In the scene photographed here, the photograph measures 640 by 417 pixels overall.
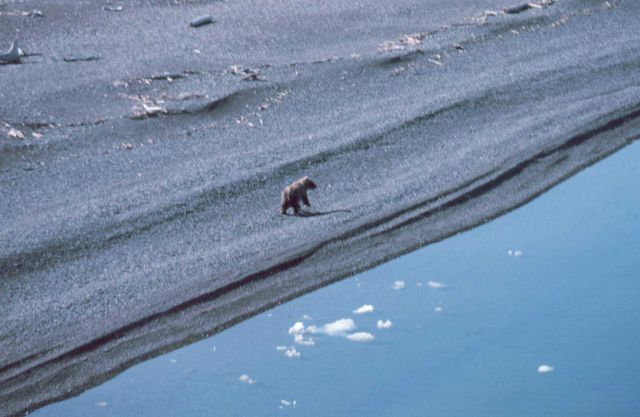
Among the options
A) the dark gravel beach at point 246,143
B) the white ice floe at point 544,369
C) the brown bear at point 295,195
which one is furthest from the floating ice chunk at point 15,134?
the white ice floe at point 544,369

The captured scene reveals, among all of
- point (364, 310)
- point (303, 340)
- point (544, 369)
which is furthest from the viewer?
point (364, 310)

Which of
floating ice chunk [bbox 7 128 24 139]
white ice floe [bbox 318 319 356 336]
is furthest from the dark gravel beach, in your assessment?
white ice floe [bbox 318 319 356 336]

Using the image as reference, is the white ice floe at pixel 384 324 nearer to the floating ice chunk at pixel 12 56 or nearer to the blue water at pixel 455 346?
the blue water at pixel 455 346

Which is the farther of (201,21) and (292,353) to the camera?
(201,21)

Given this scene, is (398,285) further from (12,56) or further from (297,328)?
(12,56)

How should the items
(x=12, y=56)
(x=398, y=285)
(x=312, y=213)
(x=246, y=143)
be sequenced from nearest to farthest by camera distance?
(x=398, y=285), (x=312, y=213), (x=246, y=143), (x=12, y=56)

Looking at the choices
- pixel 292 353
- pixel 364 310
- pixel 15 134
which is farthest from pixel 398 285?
pixel 15 134

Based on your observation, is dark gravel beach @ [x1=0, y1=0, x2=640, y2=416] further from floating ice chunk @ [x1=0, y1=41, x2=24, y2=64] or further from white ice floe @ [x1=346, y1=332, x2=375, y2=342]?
white ice floe @ [x1=346, y1=332, x2=375, y2=342]

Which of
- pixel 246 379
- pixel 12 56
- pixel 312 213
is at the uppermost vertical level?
pixel 12 56
